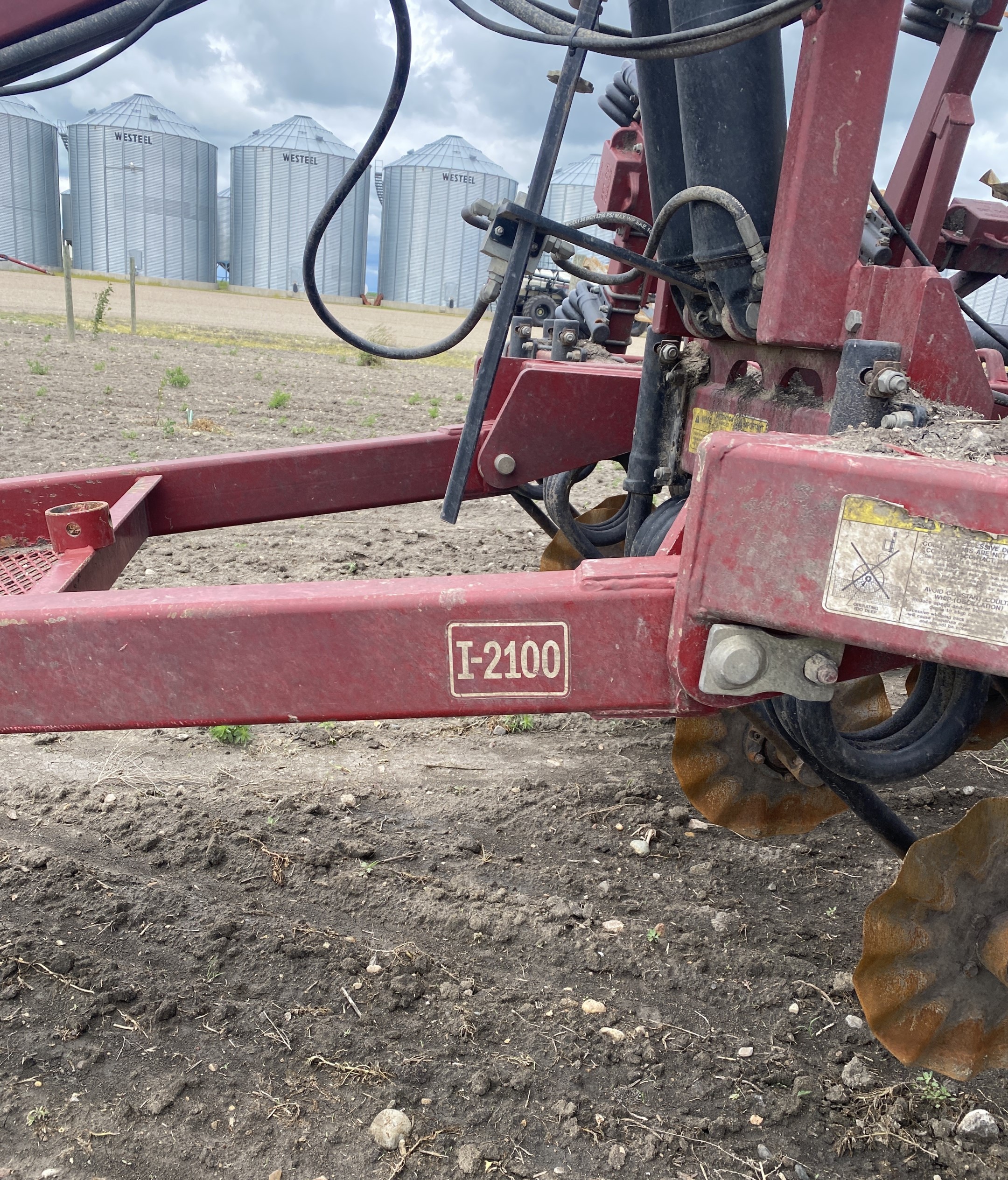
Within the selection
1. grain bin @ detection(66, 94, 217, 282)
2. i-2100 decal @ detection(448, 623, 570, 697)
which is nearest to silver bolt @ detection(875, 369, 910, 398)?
i-2100 decal @ detection(448, 623, 570, 697)

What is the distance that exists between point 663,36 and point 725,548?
1.04 m

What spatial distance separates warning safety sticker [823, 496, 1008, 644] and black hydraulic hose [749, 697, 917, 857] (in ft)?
2.29

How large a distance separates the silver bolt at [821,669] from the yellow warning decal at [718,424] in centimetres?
89

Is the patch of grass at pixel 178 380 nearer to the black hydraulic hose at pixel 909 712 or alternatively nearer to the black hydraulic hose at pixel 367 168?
the black hydraulic hose at pixel 367 168

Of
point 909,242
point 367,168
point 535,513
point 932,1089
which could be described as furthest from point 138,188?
point 932,1089

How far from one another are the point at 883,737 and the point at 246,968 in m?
1.47

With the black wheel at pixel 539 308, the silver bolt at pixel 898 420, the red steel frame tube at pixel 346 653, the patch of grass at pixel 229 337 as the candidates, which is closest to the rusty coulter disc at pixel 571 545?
the silver bolt at pixel 898 420

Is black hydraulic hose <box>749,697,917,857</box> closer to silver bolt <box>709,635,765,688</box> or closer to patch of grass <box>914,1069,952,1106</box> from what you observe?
patch of grass <box>914,1069,952,1106</box>

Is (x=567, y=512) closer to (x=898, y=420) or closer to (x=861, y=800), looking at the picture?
(x=861, y=800)

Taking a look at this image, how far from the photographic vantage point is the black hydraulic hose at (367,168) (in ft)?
7.93

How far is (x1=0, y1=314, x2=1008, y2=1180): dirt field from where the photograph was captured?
193cm

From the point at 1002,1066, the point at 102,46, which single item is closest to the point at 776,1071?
the point at 1002,1066

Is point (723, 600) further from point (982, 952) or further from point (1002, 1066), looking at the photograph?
point (1002, 1066)

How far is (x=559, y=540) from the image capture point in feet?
13.3
